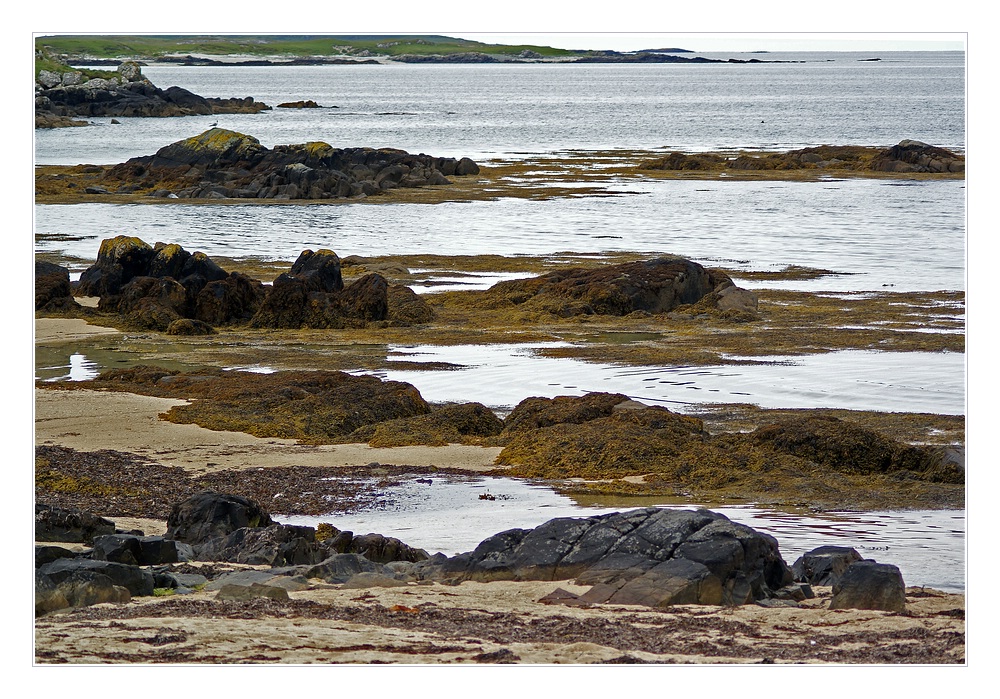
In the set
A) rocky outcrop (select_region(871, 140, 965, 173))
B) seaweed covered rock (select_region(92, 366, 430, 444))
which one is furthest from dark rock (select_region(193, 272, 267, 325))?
rocky outcrop (select_region(871, 140, 965, 173))

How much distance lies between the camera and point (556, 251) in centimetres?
3634

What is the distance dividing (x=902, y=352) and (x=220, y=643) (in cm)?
1631

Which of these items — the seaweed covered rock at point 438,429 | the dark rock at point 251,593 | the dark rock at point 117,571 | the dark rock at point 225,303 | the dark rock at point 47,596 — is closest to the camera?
the dark rock at point 47,596

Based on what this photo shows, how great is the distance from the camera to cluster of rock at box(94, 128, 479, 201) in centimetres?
5347

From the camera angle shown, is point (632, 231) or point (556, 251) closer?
point (556, 251)

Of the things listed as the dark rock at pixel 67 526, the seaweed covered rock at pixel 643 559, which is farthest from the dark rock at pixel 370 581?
the dark rock at pixel 67 526

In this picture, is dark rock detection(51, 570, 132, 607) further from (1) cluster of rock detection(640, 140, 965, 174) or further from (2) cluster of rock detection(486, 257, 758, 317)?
(1) cluster of rock detection(640, 140, 965, 174)

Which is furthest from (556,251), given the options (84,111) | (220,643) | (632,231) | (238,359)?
(84,111)

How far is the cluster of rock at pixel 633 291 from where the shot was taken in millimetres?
26609

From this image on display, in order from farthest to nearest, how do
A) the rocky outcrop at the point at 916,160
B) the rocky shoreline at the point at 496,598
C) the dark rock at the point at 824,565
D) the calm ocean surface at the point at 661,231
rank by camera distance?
the rocky outcrop at the point at 916,160
the calm ocean surface at the point at 661,231
the dark rock at the point at 824,565
the rocky shoreline at the point at 496,598

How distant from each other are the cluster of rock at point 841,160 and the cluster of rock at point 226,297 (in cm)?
4174

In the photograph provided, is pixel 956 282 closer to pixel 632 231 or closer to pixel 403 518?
pixel 632 231

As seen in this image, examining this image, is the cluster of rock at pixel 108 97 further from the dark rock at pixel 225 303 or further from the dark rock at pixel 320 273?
the dark rock at pixel 225 303

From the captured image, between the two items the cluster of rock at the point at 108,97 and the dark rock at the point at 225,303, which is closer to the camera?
the dark rock at the point at 225,303
